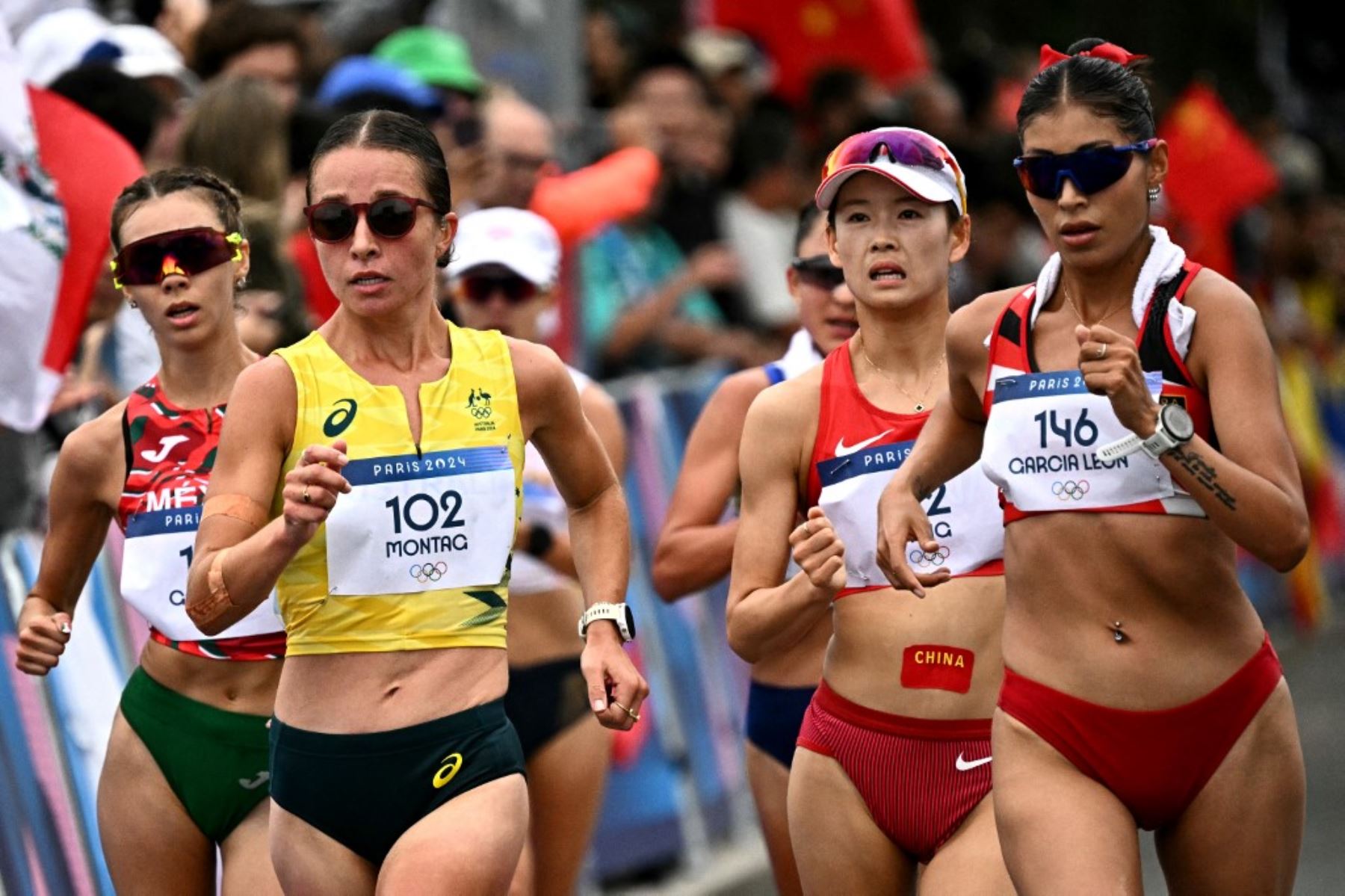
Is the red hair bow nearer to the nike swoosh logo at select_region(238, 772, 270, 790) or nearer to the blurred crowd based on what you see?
the blurred crowd

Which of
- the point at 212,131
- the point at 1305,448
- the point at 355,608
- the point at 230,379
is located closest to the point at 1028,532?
the point at 355,608

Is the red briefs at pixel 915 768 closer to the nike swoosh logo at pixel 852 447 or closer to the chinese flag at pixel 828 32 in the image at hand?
the nike swoosh logo at pixel 852 447

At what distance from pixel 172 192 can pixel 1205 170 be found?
1343cm

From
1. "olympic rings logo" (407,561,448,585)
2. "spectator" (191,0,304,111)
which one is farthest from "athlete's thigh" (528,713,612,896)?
"spectator" (191,0,304,111)

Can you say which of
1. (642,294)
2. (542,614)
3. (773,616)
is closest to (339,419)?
(773,616)

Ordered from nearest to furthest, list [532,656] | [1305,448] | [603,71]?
1. [532,656]
2. [603,71]
3. [1305,448]

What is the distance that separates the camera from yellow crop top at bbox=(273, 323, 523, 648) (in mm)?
5391

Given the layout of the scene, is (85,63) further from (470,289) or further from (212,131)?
(470,289)

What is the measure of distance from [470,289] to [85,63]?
68.4 inches

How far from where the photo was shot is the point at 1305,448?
20234 millimetres

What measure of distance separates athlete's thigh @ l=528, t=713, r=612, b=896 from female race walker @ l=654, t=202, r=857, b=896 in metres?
0.61

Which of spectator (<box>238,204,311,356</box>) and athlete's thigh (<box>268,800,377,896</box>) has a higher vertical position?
spectator (<box>238,204,311,356</box>)

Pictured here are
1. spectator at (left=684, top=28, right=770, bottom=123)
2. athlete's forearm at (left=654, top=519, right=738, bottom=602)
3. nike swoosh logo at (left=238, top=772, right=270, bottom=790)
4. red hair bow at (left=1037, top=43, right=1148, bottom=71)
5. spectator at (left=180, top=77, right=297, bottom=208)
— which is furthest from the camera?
spectator at (left=684, top=28, right=770, bottom=123)

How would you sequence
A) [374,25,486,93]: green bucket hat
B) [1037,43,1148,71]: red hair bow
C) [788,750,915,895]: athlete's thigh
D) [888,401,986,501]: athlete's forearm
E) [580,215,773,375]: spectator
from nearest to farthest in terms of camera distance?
[1037,43,1148,71]: red hair bow < [888,401,986,501]: athlete's forearm < [788,750,915,895]: athlete's thigh < [374,25,486,93]: green bucket hat < [580,215,773,375]: spectator
